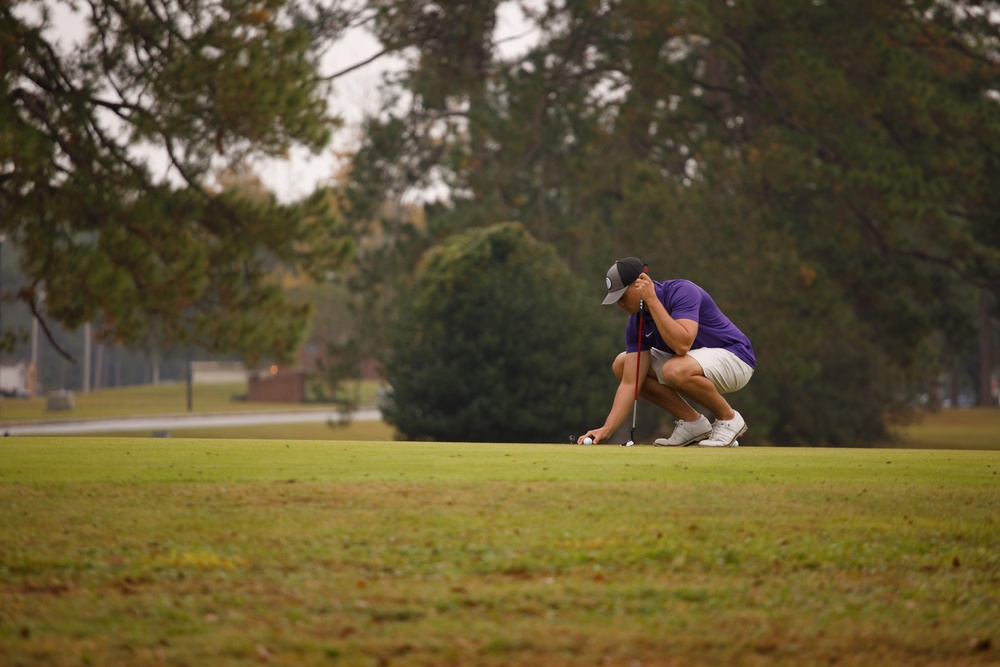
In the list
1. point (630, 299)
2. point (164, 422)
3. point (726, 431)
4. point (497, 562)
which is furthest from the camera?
point (164, 422)

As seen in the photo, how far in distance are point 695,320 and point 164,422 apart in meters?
39.2

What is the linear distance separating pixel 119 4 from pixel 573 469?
20564 millimetres

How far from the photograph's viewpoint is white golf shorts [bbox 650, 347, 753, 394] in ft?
35.7

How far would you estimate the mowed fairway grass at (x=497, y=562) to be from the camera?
5.36m

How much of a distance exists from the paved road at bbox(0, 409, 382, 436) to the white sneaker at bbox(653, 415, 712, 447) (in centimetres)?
2838

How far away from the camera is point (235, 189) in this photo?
91.4 ft

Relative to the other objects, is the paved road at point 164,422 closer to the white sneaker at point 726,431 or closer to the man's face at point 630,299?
the white sneaker at point 726,431

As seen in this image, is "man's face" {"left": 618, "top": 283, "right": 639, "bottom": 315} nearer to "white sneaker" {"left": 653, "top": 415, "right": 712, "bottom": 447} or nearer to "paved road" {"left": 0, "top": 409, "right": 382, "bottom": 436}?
"white sneaker" {"left": 653, "top": 415, "right": 712, "bottom": 447}

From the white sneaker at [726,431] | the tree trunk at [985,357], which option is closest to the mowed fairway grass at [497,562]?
the white sneaker at [726,431]

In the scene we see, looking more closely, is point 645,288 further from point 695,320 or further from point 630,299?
point 695,320

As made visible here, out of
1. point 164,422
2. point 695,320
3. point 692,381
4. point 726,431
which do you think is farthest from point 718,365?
point 164,422

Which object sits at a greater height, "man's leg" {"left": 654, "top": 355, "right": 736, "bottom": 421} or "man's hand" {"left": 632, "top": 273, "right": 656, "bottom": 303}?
"man's hand" {"left": 632, "top": 273, "right": 656, "bottom": 303}

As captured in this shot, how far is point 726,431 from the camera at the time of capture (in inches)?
447

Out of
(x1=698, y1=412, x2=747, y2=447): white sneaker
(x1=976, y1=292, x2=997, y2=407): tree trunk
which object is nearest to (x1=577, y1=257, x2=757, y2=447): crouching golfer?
(x1=698, y1=412, x2=747, y2=447): white sneaker
